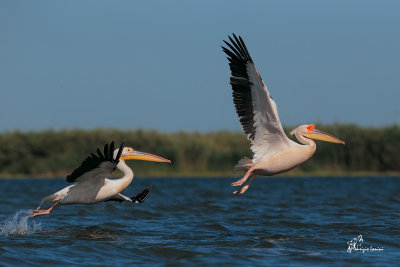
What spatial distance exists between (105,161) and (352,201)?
9.60m

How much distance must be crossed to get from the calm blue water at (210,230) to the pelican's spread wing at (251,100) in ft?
5.02

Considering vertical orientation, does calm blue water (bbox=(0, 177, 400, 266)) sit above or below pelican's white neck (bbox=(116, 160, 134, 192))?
below

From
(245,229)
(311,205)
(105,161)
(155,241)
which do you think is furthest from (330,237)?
(311,205)

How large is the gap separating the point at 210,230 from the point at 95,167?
259 centimetres

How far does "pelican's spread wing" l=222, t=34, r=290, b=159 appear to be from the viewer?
9.19 metres

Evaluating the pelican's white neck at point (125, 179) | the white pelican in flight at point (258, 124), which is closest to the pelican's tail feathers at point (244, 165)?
the white pelican in flight at point (258, 124)

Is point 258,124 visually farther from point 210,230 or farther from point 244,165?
point 210,230

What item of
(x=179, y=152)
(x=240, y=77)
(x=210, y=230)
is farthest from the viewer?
(x=179, y=152)

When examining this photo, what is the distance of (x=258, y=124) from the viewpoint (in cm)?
959

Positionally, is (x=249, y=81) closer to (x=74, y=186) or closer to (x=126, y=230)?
(x=74, y=186)

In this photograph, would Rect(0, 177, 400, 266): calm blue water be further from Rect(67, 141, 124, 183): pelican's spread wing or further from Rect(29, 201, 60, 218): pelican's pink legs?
Rect(67, 141, 124, 183): pelican's spread wing

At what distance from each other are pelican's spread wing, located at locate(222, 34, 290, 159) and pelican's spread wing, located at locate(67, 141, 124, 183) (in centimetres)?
182
